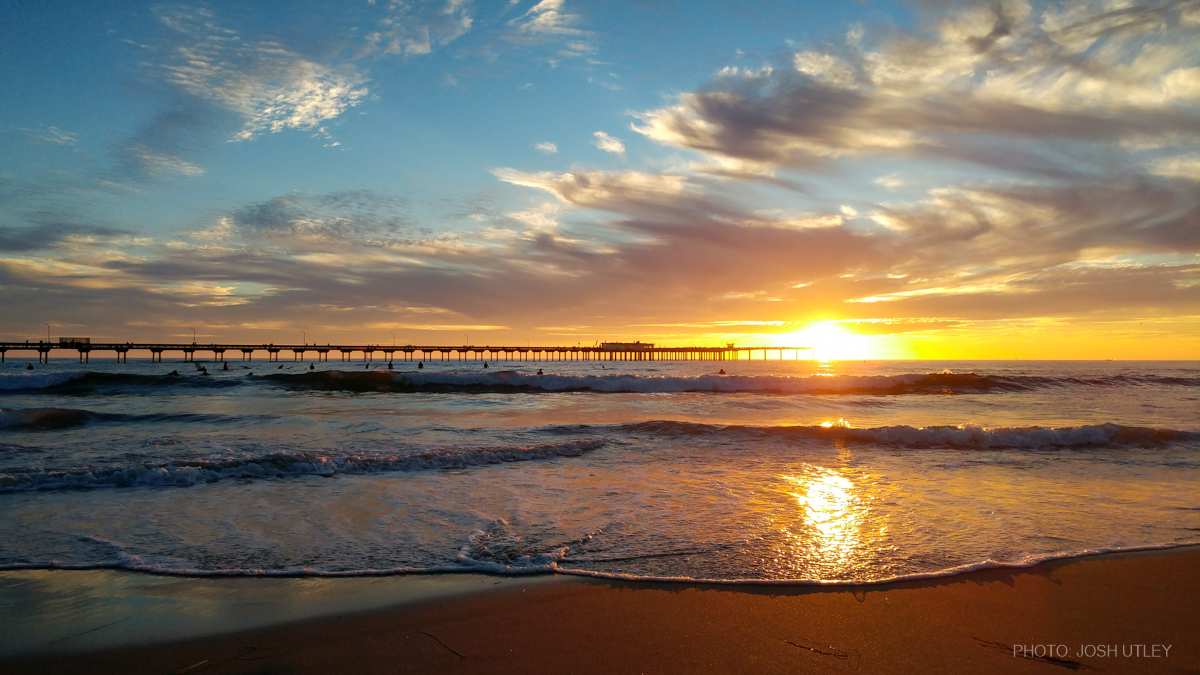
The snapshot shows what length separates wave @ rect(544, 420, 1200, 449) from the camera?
13500mm

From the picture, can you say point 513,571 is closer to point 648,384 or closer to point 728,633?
point 728,633

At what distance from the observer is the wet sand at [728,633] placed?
3.63 meters

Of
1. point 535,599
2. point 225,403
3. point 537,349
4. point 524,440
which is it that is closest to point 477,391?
point 225,403

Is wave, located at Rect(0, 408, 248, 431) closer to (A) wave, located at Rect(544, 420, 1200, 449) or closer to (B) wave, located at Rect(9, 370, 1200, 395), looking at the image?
(A) wave, located at Rect(544, 420, 1200, 449)

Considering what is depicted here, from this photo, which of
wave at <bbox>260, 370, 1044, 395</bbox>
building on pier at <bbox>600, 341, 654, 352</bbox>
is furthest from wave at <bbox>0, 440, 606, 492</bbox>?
building on pier at <bbox>600, 341, 654, 352</bbox>

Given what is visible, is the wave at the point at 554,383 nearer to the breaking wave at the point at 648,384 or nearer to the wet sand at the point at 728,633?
the breaking wave at the point at 648,384

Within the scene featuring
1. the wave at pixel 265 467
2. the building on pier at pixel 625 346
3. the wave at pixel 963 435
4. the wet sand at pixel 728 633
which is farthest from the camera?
the building on pier at pixel 625 346

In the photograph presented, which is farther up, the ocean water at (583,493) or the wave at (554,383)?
the wave at (554,383)

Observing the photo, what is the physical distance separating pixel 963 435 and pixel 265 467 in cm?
1380

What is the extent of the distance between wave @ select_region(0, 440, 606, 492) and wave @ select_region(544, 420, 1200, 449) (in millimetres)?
3607

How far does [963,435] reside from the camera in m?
14.1

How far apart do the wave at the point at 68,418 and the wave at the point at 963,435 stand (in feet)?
34.2

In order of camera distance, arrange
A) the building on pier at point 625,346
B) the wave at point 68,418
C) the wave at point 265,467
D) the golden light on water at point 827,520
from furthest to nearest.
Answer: the building on pier at point 625,346 < the wave at point 68,418 < the wave at point 265,467 < the golden light on water at point 827,520

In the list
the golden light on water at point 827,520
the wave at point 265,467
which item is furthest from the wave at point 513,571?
the wave at point 265,467
